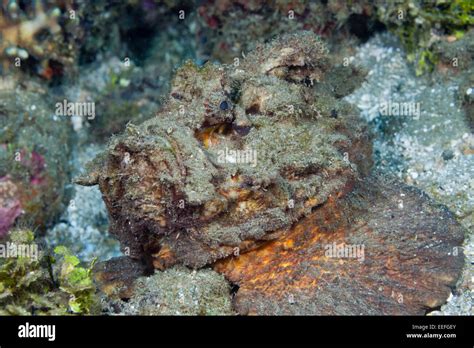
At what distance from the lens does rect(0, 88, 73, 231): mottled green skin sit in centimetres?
695

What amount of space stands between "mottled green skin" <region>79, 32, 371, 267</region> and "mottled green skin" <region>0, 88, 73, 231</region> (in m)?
2.79

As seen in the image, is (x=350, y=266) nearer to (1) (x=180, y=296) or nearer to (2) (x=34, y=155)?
(1) (x=180, y=296)

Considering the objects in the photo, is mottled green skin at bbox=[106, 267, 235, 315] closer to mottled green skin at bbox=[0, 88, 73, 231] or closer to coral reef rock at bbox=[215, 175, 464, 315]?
coral reef rock at bbox=[215, 175, 464, 315]

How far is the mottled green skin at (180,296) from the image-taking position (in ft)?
13.8

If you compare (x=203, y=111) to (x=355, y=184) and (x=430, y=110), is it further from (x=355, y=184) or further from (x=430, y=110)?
(x=430, y=110)

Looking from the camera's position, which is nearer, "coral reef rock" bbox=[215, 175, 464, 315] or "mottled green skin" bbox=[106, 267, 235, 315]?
"mottled green skin" bbox=[106, 267, 235, 315]

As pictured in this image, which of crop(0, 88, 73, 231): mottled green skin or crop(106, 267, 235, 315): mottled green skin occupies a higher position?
crop(0, 88, 73, 231): mottled green skin

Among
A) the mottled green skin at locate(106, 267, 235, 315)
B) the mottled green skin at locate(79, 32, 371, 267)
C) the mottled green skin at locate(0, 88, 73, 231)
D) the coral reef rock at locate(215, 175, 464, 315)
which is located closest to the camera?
the mottled green skin at locate(79, 32, 371, 267)

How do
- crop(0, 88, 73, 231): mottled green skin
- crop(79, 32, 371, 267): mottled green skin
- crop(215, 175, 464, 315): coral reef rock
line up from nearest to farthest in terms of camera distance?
1. crop(79, 32, 371, 267): mottled green skin
2. crop(215, 175, 464, 315): coral reef rock
3. crop(0, 88, 73, 231): mottled green skin

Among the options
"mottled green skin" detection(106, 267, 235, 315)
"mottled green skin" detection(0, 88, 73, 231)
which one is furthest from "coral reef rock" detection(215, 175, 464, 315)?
"mottled green skin" detection(0, 88, 73, 231)

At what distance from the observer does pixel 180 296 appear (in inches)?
168

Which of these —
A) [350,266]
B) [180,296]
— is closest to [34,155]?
[180,296]

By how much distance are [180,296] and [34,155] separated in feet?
13.1

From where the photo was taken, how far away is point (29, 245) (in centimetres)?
449
